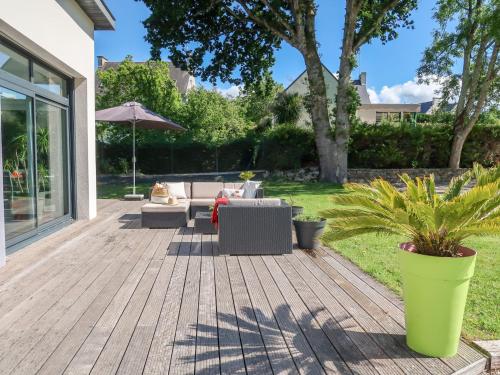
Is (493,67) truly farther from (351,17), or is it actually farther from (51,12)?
(51,12)

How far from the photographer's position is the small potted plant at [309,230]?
Answer: 19.6 ft

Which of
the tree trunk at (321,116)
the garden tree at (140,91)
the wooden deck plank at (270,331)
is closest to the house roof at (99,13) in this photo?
the wooden deck plank at (270,331)

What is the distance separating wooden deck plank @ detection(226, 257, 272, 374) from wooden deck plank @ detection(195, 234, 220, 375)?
0.66 ft

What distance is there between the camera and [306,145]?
18141mm

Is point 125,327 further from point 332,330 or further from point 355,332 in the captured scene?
point 355,332

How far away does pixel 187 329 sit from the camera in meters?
3.15

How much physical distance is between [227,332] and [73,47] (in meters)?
6.18

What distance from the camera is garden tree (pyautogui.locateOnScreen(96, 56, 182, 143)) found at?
66.2ft

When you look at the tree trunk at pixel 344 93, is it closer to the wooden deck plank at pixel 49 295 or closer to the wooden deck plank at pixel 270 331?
the wooden deck plank at pixel 49 295

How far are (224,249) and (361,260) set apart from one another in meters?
1.88

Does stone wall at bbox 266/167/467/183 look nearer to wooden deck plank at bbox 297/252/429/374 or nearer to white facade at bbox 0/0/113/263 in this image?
white facade at bbox 0/0/113/263

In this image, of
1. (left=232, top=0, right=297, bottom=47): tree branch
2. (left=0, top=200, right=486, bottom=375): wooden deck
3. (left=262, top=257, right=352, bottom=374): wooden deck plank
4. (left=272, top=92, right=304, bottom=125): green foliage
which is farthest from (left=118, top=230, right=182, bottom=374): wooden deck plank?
(left=272, top=92, right=304, bottom=125): green foliage

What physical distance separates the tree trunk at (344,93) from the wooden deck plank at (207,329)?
11.7 meters

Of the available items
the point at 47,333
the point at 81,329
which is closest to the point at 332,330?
the point at 81,329
